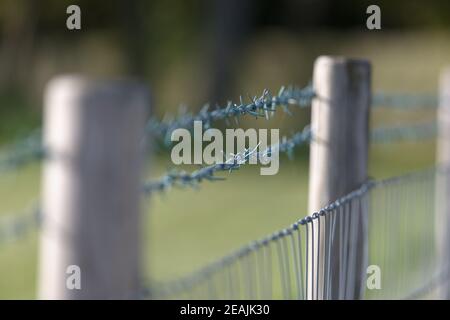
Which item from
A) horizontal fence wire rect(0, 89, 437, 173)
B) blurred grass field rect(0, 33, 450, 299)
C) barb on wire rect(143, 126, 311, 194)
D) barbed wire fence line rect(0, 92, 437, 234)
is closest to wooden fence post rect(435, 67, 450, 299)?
blurred grass field rect(0, 33, 450, 299)

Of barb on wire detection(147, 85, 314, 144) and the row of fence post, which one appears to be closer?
barb on wire detection(147, 85, 314, 144)

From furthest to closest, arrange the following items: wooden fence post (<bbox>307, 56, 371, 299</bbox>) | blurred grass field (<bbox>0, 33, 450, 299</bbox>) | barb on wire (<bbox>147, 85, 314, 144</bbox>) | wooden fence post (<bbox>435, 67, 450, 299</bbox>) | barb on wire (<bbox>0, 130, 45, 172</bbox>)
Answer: blurred grass field (<bbox>0, 33, 450, 299</bbox>) < wooden fence post (<bbox>435, 67, 450, 299</bbox>) < barb on wire (<bbox>0, 130, 45, 172</bbox>) < wooden fence post (<bbox>307, 56, 371, 299</bbox>) < barb on wire (<bbox>147, 85, 314, 144</bbox>)

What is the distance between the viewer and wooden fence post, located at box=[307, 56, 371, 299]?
2.59 m

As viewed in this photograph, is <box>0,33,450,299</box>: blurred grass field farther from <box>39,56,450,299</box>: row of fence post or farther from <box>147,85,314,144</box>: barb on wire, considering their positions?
<box>147,85,314,144</box>: barb on wire

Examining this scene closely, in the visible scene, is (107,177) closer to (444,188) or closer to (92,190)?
(92,190)

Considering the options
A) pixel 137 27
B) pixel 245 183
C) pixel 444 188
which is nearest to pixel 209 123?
pixel 444 188

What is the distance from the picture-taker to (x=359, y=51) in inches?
972

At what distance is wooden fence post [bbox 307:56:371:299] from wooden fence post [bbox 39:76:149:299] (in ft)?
1.51

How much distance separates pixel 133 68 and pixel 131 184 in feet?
74.0

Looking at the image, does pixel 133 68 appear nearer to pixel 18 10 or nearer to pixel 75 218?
pixel 18 10

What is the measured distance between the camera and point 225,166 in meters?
2.25

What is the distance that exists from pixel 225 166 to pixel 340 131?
47 cm

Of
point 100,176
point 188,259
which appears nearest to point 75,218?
point 100,176

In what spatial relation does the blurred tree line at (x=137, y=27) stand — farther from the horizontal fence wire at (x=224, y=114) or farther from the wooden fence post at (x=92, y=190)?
the wooden fence post at (x=92, y=190)
